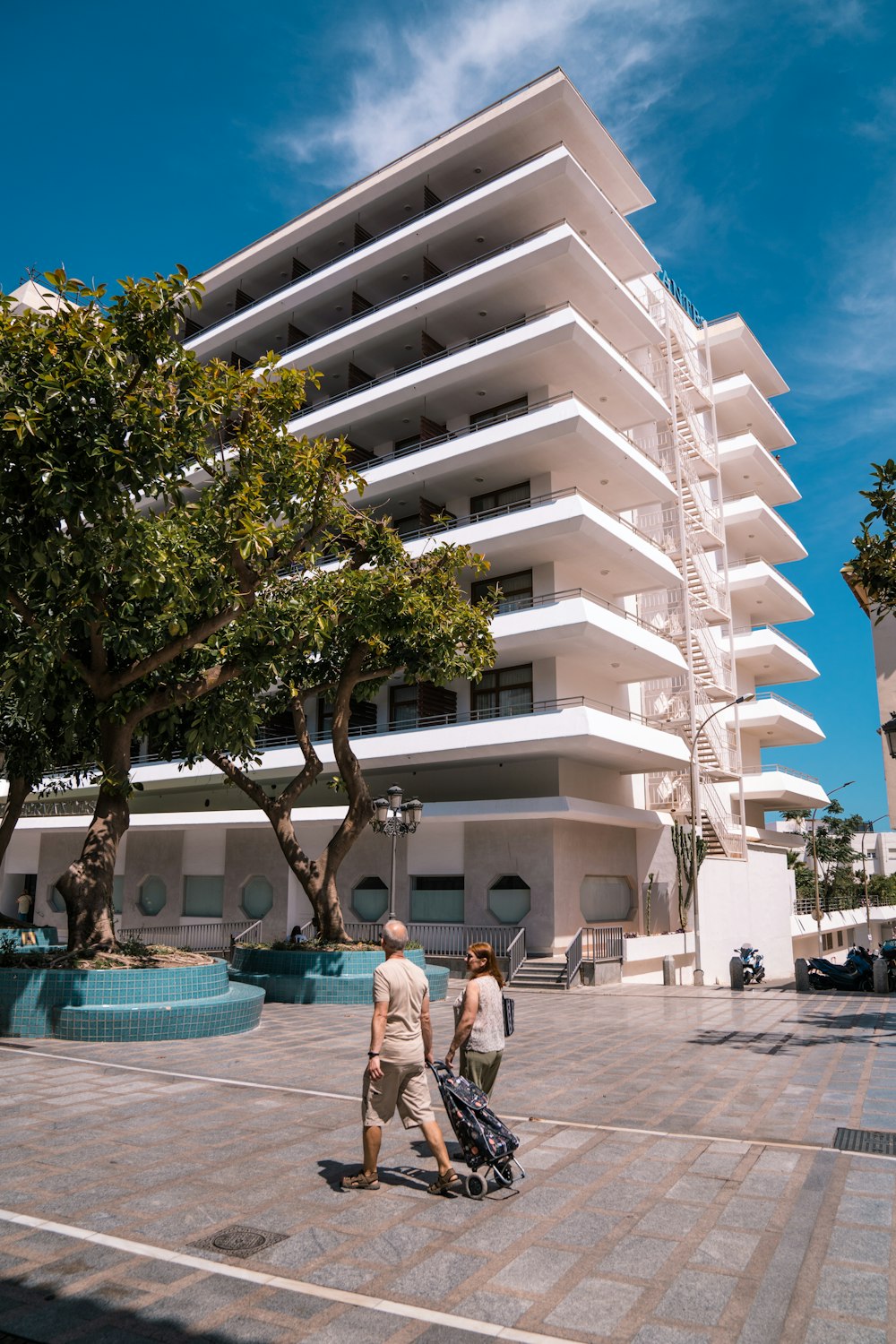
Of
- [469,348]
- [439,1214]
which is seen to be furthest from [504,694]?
[439,1214]

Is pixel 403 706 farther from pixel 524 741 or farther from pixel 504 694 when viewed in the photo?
pixel 524 741

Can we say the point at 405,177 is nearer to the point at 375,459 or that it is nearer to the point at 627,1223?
the point at 375,459

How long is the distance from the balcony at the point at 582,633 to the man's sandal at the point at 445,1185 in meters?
18.5

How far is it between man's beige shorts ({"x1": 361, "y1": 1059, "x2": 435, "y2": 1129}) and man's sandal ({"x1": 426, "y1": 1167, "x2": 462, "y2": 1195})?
13.7 inches

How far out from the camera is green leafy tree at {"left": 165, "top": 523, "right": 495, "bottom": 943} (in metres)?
16.4

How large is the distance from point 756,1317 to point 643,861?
26.2m

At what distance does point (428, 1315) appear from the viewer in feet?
13.6

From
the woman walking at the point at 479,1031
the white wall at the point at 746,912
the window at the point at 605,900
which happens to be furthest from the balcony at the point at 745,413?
the woman walking at the point at 479,1031

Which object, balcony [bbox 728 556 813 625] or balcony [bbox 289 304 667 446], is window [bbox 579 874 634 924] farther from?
balcony [bbox 728 556 813 625]

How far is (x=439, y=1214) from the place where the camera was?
5.46 meters

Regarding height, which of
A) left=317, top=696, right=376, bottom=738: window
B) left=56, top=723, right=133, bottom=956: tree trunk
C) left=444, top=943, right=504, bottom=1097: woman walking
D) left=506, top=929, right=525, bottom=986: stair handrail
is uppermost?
left=317, top=696, right=376, bottom=738: window

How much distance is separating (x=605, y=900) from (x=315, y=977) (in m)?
13.2

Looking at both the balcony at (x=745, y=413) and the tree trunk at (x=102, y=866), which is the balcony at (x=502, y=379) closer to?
the balcony at (x=745, y=413)

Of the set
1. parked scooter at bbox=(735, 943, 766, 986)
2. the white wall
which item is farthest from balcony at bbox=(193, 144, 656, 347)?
parked scooter at bbox=(735, 943, 766, 986)
